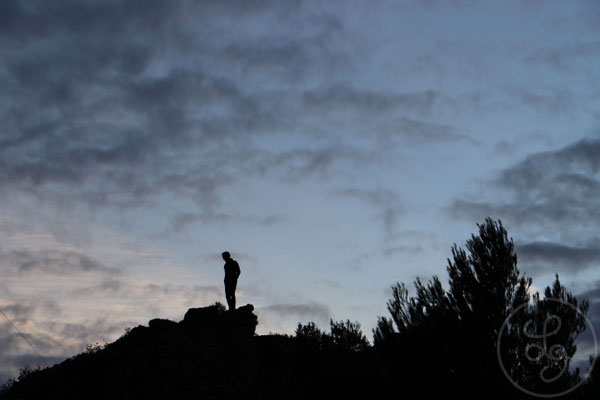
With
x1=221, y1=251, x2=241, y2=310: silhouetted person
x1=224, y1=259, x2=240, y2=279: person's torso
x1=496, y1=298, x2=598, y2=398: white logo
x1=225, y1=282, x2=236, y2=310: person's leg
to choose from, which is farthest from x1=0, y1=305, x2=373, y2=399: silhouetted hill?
x1=496, y1=298, x2=598, y2=398: white logo

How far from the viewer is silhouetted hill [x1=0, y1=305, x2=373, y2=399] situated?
1717cm

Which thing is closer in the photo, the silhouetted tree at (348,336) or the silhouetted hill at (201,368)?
the silhouetted hill at (201,368)

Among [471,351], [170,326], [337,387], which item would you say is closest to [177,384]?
[170,326]

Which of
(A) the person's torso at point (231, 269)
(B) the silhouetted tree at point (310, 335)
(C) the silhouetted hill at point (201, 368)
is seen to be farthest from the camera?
(B) the silhouetted tree at point (310, 335)

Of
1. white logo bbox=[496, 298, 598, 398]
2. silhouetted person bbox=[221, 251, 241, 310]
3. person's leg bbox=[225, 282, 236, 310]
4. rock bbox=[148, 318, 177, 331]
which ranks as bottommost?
white logo bbox=[496, 298, 598, 398]

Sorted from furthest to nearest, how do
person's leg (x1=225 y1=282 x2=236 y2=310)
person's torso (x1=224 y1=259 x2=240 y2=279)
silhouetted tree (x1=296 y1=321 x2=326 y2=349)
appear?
silhouetted tree (x1=296 y1=321 x2=326 y2=349)
person's leg (x1=225 y1=282 x2=236 y2=310)
person's torso (x1=224 y1=259 x2=240 y2=279)

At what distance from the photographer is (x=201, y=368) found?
58.2 feet

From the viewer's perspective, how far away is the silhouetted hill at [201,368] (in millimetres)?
17172

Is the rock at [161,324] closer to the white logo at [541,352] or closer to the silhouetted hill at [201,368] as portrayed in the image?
the silhouetted hill at [201,368]

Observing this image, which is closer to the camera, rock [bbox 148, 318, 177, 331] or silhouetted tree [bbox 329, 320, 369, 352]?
rock [bbox 148, 318, 177, 331]

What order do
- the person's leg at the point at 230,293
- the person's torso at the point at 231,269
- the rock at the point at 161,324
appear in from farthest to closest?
1. the person's leg at the point at 230,293
2. the person's torso at the point at 231,269
3. the rock at the point at 161,324

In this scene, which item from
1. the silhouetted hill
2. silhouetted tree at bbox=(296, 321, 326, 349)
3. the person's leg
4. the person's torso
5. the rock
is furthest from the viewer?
silhouetted tree at bbox=(296, 321, 326, 349)

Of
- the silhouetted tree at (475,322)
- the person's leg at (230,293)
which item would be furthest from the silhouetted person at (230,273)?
the silhouetted tree at (475,322)

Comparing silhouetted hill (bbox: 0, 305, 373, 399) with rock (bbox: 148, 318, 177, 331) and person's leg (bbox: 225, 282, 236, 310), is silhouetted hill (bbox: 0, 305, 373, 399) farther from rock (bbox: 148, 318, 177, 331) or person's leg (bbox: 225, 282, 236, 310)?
person's leg (bbox: 225, 282, 236, 310)
